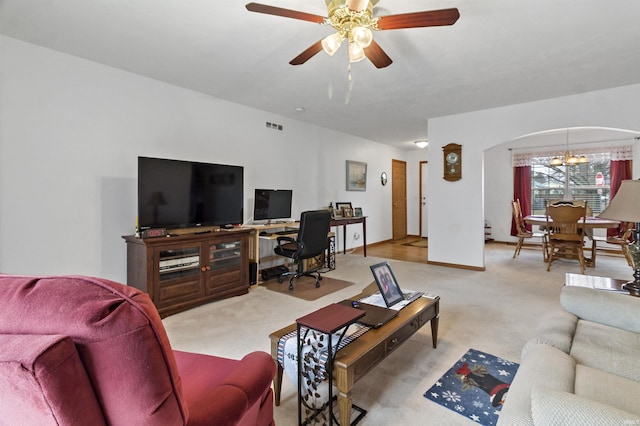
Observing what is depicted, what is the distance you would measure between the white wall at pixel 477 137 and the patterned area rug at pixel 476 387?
119 inches

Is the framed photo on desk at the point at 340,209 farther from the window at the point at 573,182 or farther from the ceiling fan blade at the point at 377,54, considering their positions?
the window at the point at 573,182

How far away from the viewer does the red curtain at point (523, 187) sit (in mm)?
7289

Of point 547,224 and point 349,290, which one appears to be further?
point 547,224

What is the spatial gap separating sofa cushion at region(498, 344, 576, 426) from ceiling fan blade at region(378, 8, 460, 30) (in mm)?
1756

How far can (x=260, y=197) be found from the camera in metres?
4.38

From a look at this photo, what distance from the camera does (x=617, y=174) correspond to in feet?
20.4

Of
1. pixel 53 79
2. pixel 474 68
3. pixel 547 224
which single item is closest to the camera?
pixel 53 79

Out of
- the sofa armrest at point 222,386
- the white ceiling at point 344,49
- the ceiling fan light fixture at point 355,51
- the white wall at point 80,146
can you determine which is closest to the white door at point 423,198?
the white ceiling at point 344,49

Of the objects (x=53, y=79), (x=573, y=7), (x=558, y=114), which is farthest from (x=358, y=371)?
(x=558, y=114)

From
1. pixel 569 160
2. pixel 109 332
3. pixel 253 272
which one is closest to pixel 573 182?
pixel 569 160

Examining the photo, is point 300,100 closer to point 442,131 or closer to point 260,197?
point 260,197

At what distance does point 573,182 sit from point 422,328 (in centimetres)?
646

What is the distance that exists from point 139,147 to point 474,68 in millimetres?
3644

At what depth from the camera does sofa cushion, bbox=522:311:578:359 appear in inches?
57.7
